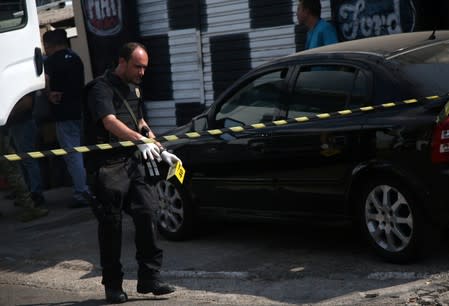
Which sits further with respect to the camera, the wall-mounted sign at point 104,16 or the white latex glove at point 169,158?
the wall-mounted sign at point 104,16

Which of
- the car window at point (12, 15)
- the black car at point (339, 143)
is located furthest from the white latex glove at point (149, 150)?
the car window at point (12, 15)

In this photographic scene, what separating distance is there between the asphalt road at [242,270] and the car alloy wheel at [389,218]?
0.18 m

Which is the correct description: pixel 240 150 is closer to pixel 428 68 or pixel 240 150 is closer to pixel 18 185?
pixel 428 68

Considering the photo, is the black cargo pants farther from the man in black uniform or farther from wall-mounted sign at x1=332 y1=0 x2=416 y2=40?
wall-mounted sign at x1=332 y1=0 x2=416 y2=40

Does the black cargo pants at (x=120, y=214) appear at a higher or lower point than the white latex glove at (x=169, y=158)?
lower

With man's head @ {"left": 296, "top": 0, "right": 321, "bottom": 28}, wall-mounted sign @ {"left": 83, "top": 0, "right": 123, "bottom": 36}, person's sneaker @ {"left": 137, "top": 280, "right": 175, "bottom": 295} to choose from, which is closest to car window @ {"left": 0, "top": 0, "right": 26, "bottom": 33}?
man's head @ {"left": 296, "top": 0, "right": 321, "bottom": 28}

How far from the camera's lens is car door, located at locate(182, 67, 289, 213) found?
24.6ft

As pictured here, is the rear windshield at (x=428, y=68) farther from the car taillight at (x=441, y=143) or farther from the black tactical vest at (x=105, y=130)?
the black tactical vest at (x=105, y=130)

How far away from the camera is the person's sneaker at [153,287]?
6520 mm

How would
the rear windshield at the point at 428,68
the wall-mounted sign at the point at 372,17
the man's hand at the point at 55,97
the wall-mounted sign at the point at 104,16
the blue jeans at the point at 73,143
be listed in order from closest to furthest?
the rear windshield at the point at 428,68 → the wall-mounted sign at the point at 372,17 → the man's hand at the point at 55,97 → the blue jeans at the point at 73,143 → the wall-mounted sign at the point at 104,16

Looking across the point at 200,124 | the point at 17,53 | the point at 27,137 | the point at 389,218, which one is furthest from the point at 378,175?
the point at 27,137

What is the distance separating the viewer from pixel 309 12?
9.05 m

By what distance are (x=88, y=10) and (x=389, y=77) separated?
7.19 m

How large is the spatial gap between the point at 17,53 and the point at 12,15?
1.10 feet
